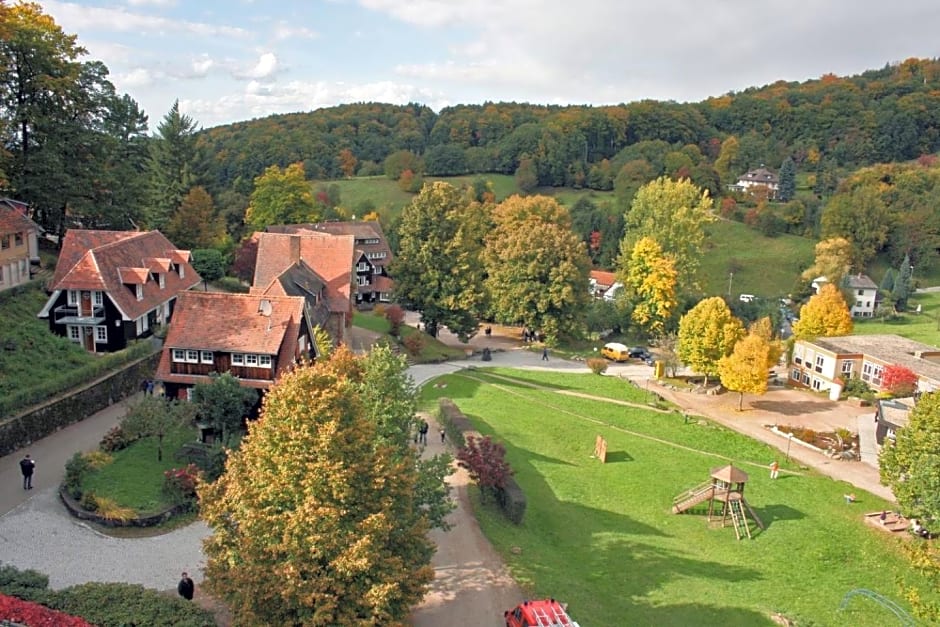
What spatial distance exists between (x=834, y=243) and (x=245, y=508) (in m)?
82.5

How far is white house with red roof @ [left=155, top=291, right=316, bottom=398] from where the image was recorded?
108 feet

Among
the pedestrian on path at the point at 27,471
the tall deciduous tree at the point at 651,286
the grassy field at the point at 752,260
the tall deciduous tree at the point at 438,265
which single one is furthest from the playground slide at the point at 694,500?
the grassy field at the point at 752,260

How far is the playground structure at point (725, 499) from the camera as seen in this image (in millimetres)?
29156

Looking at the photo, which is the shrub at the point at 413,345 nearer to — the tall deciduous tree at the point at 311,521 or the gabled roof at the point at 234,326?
the gabled roof at the point at 234,326

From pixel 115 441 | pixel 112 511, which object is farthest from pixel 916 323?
pixel 112 511

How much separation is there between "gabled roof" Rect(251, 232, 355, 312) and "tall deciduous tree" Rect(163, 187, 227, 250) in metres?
14.7

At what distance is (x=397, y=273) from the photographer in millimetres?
54031

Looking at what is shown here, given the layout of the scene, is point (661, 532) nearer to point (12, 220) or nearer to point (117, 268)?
point (117, 268)

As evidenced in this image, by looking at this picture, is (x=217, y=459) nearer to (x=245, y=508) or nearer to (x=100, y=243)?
(x=245, y=508)

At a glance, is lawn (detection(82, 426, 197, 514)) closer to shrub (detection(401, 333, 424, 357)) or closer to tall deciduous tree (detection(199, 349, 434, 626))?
tall deciduous tree (detection(199, 349, 434, 626))

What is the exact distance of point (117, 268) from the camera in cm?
3816

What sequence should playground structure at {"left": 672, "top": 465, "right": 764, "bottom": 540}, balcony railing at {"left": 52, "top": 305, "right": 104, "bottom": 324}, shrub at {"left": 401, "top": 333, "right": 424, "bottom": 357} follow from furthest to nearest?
1. shrub at {"left": 401, "top": 333, "right": 424, "bottom": 357}
2. balcony railing at {"left": 52, "top": 305, "right": 104, "bottom": 324}
3. playground structure at {"left": 672, "top": 465, "right": 764, "bottom": 540}

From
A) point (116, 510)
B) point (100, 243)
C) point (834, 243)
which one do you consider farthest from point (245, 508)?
point (834, 243)

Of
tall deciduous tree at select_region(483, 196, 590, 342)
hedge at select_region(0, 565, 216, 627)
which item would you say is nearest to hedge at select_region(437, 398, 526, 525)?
hedge at select_region(0, 565, 216, 627)
